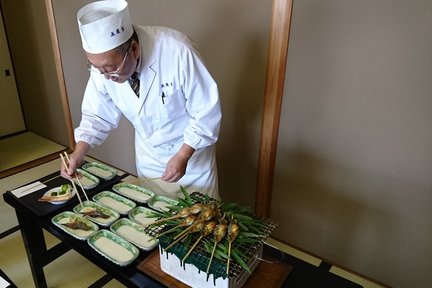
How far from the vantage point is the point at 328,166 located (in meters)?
1.92

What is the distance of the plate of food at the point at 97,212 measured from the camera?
1287 mm

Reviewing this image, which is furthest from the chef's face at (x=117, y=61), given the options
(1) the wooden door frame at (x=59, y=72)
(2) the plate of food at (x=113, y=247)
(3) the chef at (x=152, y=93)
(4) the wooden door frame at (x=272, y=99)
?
(1) the wooden door frame at (x=59, y=72)

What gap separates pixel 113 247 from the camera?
3.78 feet

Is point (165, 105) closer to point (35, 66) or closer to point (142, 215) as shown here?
point (142, 215)

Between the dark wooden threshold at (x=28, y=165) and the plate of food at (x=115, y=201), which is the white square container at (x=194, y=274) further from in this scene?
the dark wooden threshold at (x=28, y=165)

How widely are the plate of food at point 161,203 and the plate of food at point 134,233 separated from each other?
138mm

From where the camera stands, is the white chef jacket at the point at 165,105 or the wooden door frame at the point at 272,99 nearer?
the white chef jacket at the point at 165,105

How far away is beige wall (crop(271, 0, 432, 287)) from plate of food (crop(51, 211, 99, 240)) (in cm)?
127

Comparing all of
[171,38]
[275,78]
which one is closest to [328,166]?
[275,78]

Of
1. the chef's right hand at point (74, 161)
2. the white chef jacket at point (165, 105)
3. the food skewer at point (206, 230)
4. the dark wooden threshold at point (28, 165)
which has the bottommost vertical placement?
the dark wooden threshold at point (28, 165)

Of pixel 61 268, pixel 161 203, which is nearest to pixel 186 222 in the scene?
pixel 161 203

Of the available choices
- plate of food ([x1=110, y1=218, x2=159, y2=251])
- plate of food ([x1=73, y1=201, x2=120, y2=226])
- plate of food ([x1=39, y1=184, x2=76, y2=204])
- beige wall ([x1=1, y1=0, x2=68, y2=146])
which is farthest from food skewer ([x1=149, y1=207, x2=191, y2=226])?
beige wall ([x1=1, y1=0, x2=68, y2=146])

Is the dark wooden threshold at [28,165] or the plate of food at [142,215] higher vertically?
the plate of food at [142,215]

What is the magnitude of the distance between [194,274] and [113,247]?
Result: 372 millimetres
